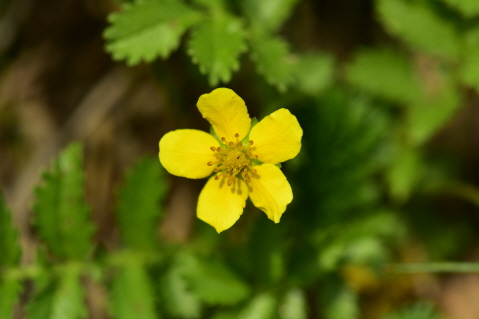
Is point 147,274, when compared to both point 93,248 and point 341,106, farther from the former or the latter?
point 341,106

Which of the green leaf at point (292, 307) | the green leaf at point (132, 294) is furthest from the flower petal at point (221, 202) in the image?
the green leaf at point (292, 307)

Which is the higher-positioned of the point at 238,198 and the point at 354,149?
the point at 238,198

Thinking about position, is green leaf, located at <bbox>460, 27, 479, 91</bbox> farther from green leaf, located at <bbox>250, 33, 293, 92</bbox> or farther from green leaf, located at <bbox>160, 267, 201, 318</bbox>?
green leaf, located at <bbox>160, 267, 201, 318</bbox>

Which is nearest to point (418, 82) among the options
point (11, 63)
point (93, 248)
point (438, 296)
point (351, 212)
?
point (351, 212)

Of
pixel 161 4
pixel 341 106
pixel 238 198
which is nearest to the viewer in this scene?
pixel 238 198

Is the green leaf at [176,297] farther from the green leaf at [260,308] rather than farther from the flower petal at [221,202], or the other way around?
the flower petal at [221,202]

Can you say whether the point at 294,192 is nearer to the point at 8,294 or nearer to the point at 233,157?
the point at 233,157
